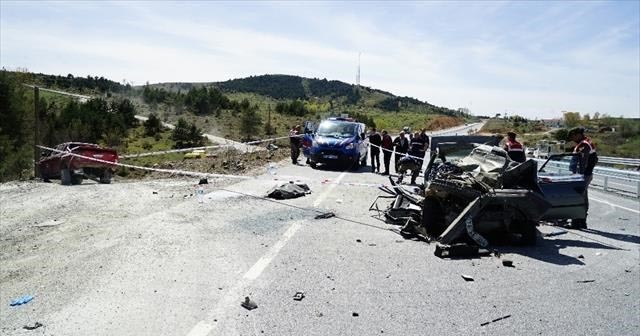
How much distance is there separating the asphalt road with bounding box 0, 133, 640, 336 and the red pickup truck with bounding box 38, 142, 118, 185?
187 inches

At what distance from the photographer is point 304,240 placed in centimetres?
732

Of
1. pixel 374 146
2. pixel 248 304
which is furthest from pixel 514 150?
pixel 248 304

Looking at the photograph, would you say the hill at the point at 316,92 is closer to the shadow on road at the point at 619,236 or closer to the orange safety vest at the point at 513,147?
the orange safety vest at the point at 513,147

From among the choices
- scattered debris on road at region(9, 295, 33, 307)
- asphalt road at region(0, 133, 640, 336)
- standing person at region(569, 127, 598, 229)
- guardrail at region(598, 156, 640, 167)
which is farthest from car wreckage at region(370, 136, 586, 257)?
guardrail at region(598, 156, 640, 167)

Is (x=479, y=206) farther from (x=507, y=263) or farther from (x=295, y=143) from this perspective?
(x=295, y=143)

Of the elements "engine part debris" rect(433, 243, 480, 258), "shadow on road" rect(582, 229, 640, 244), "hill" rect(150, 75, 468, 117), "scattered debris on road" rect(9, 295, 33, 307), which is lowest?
"scattered debris on road" rect(9, 295, 33, 307)

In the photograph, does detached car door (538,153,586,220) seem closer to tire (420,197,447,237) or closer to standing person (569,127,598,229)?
standing person (569,127,598,229)

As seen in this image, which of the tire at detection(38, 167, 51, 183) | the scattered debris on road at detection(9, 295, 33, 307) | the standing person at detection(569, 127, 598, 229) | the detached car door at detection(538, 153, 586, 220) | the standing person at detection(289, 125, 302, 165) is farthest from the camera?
the standing person at detection(289, 125, 302, 165)

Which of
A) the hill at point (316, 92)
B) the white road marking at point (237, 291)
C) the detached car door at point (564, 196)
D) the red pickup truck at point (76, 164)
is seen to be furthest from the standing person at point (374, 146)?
the hill at point (316, 92)

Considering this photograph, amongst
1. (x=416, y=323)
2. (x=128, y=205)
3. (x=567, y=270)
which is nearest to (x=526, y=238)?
(x=567, y=270)

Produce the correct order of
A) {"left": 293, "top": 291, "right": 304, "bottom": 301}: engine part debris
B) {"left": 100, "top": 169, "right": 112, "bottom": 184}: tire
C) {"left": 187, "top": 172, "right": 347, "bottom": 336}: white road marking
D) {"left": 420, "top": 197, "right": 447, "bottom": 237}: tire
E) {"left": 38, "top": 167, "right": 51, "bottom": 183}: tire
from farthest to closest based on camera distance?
{"left": 100, "top": 169, "right": 112, "bottom": 184}: tire, {"left": 38, "top": 167, "right": 51, "bottom": 183}: tire, {"left": 420, "top": 197, "right": 447, "bottom": 237}: tire, {"left": 293, "top": 291, "right": 304, "bottom": 301}: engine part debris, {"left": 187, "top": 172, "right": 347, "bottom": 336}: white road marking

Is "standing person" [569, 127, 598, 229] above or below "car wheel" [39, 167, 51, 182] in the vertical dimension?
above

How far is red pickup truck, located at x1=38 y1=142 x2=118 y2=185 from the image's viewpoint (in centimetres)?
1454

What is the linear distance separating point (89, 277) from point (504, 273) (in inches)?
194
